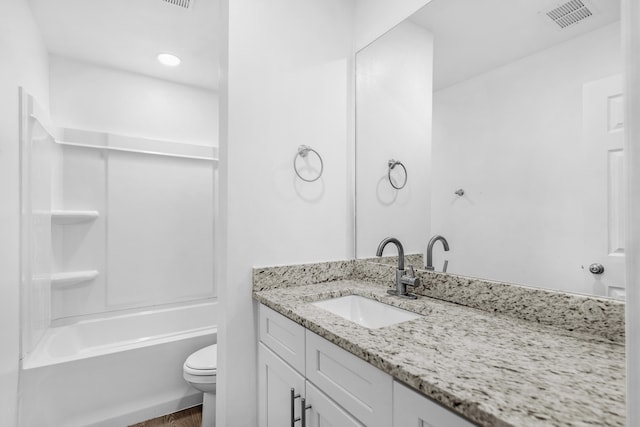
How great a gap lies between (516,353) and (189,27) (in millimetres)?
2483

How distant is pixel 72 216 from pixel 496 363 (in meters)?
2.85

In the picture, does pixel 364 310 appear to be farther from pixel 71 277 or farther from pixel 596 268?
pixel 71 277

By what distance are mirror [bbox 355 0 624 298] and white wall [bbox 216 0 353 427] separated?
218 mm

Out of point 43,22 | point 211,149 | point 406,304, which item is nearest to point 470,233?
point 406,304

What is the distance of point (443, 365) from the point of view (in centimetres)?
71

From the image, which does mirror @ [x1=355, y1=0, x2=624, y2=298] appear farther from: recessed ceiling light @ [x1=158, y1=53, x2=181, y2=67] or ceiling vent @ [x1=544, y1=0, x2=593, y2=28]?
recessed ceiling light @ [x1=158, y1=53, x2=181, y2=67]

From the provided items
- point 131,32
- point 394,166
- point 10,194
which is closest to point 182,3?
point 131,32

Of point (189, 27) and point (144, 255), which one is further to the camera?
point (144, 255)

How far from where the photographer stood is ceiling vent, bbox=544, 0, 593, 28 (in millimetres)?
930

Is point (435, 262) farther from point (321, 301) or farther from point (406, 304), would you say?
point (321, 301)

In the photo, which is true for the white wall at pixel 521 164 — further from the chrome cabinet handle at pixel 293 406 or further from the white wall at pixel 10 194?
the white wall at pixel 10 194

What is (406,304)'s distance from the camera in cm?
124

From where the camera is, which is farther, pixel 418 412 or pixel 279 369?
pixel 279 369

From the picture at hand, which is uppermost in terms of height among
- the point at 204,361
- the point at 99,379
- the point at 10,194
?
the point at 10,194
